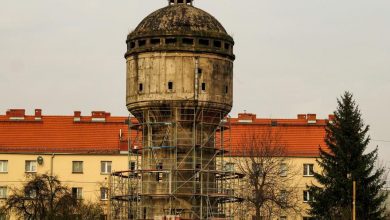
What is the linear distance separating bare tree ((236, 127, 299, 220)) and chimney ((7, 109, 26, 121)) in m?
18.6

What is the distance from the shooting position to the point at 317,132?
9375 cm

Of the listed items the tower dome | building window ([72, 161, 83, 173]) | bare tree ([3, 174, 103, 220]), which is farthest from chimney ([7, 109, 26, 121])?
the tower dome

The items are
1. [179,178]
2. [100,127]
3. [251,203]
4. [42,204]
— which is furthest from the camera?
[100,127]

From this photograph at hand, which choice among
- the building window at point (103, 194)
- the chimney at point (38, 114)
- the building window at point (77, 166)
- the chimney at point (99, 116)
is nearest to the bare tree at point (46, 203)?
the building window at point (103, 194)

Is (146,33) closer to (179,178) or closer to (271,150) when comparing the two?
(179,178)

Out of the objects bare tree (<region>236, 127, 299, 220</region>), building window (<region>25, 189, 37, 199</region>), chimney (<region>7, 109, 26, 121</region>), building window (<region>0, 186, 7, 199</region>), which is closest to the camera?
building window (<region>25, 189, 37, 199</region>)

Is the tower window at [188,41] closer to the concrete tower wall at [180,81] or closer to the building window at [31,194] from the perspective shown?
the concrete tower wall at [180,81]

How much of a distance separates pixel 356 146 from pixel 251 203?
1860 cm

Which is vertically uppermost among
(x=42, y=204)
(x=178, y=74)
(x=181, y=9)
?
(x=181, y=9)

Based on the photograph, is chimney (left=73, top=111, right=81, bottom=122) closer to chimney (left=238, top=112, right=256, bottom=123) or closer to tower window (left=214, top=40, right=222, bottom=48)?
chimney (left=238, top=112, right=256, bottom=123)

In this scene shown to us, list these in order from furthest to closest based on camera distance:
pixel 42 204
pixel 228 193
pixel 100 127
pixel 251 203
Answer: pixel 100 127 < pixel 251 203 < pixel 42 204 < pixel 228 193

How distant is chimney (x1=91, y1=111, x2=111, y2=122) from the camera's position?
94.4 meters

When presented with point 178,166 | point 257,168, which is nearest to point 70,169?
point 257,168

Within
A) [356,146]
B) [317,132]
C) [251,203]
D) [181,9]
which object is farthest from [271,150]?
[181,9]
